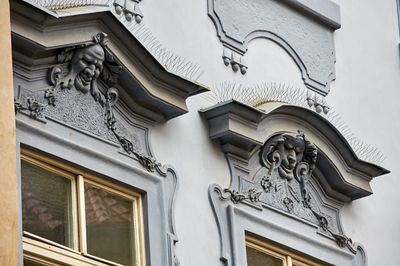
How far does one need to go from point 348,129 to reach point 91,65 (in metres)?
3.15

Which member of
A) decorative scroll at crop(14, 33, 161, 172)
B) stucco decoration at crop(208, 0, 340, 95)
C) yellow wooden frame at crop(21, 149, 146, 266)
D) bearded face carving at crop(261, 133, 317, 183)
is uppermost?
stucco decoration at crop(208, 0, 340, 95)

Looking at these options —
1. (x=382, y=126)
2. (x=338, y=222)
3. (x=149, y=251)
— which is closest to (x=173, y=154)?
(x=149, y=251)

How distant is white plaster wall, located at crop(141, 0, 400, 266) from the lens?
39.0 feet

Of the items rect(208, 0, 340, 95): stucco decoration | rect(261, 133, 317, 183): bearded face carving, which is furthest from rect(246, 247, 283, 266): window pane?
rect(208, 0, 340, 95): stucco decoration

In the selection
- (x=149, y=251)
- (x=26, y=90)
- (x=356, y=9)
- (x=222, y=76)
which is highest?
(x=356, y=9)

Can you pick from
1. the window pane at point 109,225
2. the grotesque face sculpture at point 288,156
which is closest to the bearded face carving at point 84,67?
the window pane at point 109,225

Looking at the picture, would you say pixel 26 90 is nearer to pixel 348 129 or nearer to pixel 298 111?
pixel 298 111

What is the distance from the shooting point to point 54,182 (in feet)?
36.0

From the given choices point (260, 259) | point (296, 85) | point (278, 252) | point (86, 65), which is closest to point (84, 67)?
point (86, 65)

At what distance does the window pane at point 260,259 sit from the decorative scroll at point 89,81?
1106 millimetres

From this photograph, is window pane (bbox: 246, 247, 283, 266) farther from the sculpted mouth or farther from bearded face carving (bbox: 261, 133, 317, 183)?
the sculpted mouth

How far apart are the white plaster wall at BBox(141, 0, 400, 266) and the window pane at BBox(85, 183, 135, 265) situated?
39 cm

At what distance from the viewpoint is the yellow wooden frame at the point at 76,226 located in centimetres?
1061

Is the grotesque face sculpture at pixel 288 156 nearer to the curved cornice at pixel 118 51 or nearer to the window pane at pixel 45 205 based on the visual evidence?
the curved cornice at pixel 118 51
